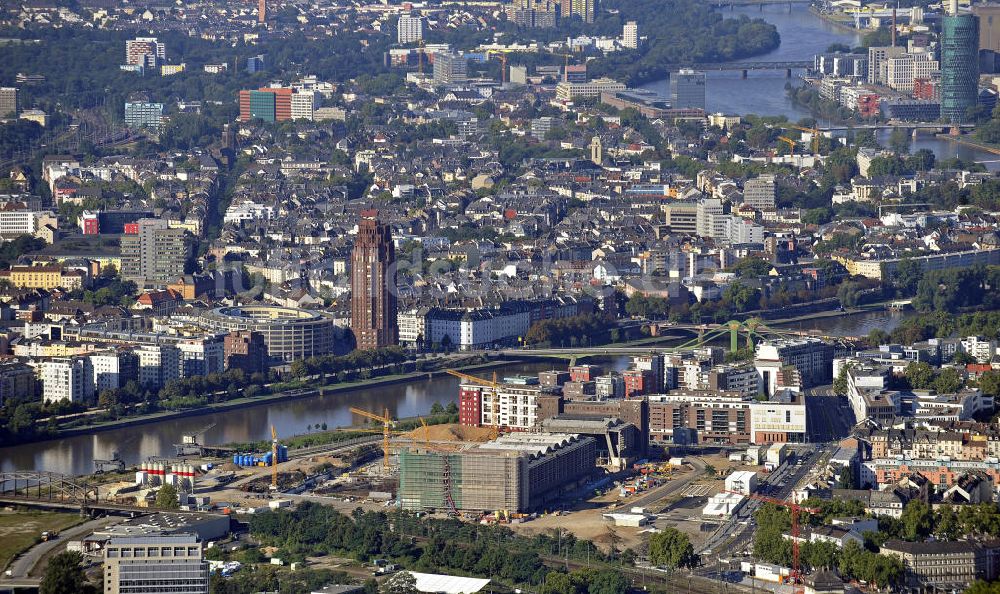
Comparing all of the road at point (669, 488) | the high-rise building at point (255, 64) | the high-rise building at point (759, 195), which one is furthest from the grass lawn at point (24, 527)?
the high-rise building at point (255, 64)

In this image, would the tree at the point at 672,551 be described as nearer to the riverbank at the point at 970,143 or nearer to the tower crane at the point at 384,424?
the tower crane at the point at 384,424

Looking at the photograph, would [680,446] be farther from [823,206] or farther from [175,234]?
[823,206]

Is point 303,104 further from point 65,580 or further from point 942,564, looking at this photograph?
point 65,580

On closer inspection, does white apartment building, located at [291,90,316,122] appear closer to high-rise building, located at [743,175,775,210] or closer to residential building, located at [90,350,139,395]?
high-rise building, located at [743,175,775,210]

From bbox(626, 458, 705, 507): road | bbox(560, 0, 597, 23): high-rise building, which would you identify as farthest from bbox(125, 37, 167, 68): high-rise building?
bbox(626, 458, 705, 507): road

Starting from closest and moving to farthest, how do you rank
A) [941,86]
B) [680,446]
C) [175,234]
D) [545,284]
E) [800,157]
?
[680,446]
[545,284]
[175,234]
[800,157]
[941,86]

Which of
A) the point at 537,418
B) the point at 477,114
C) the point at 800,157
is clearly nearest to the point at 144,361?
the point at 537,418
